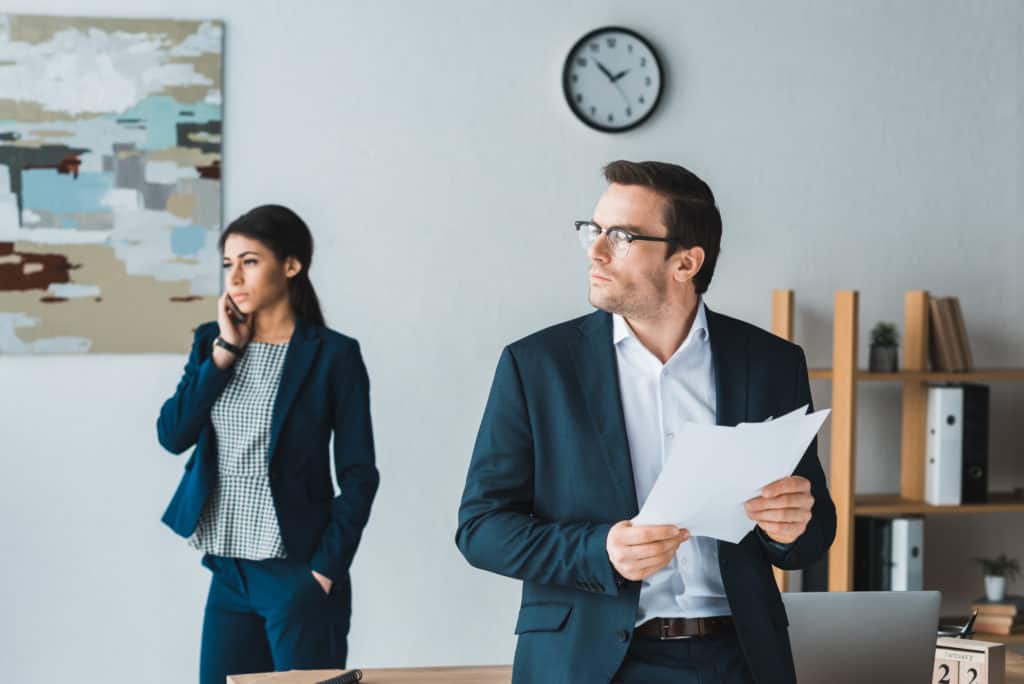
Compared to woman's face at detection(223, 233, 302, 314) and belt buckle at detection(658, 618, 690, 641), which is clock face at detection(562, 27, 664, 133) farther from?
belt buckle at detection(658, 618, 690, 641)

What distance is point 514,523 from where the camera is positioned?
1.79m

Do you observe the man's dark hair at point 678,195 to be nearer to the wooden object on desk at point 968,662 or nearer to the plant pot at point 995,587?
the wooden object on desk at point 968,662

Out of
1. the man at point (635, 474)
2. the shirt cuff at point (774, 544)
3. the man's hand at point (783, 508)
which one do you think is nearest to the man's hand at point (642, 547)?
the man at point (635, 474)

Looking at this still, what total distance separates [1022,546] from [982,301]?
90 cm

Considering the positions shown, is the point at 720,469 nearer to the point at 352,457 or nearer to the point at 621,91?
the point at 352,457

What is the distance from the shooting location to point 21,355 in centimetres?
368

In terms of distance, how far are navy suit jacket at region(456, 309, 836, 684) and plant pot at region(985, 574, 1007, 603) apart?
2.46 metres

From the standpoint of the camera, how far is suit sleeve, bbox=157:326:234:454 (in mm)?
2766

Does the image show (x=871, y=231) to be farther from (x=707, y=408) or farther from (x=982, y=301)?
(x=707, y=408)

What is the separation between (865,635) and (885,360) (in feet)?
7.37

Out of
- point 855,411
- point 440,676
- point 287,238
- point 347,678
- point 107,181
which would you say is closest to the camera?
point 347,678

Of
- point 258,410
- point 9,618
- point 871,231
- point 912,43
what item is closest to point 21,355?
point 9,618

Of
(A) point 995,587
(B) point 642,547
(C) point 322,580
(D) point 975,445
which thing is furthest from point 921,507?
(B) point 642,547

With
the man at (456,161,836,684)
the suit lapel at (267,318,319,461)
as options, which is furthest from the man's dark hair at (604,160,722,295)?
the suit lapel at (267,318,319,461)
